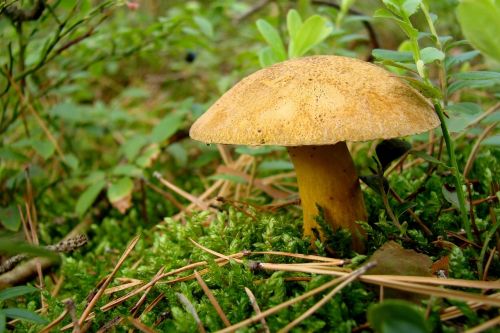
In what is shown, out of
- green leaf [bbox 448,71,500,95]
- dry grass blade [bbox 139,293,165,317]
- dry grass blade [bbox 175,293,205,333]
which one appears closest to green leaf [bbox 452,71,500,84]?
green leaf [bbox 448,71,500,95]

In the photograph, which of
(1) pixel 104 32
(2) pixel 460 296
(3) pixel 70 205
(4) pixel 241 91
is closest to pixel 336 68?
(4) pixel 241 91

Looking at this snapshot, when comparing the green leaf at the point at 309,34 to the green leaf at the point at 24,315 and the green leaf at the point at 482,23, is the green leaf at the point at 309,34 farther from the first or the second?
the green leaf at the point at 24,315

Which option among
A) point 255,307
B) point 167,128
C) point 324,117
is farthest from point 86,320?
point 167,128

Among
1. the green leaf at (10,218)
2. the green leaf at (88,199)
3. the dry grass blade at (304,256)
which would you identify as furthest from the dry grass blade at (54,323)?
the green leaf at (88,199)

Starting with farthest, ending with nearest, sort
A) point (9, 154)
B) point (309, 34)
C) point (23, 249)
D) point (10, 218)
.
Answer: point (9, 154)
point (10, 218)
point (309, 34)
point (23, 249)

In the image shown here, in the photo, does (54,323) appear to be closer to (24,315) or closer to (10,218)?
(24,315)
